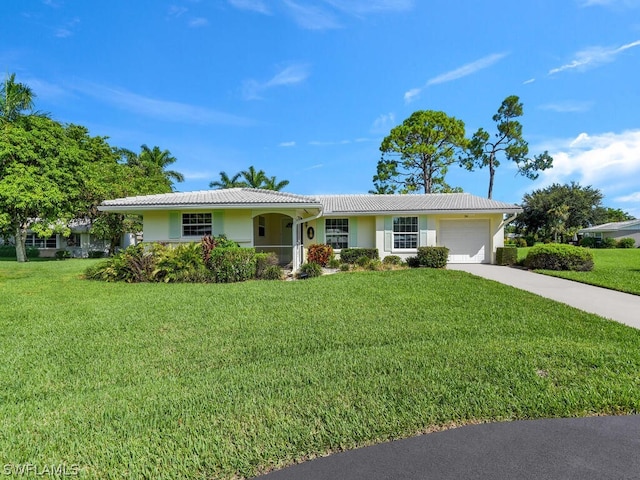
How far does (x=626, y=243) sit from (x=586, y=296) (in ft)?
119

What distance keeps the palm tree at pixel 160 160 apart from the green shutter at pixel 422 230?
29.0 metres

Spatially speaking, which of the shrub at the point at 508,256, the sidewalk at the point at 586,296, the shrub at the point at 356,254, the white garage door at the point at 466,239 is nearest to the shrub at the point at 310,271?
the shrub at the point at 356,254

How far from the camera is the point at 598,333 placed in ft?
18.3

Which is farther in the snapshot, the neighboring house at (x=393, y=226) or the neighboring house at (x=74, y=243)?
the neighboring house at (x=74, y=243)

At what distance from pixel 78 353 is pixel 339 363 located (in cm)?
389

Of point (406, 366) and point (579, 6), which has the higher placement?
point (579, 6)

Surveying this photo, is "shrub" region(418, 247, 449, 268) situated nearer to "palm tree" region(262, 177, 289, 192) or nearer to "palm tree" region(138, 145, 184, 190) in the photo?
"palm tree" region(262, 177, 289, 192)

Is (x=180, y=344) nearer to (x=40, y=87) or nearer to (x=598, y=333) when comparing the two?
(x=598, y=333)

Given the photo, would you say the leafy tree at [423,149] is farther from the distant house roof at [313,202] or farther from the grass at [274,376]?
the grass at [274,376]

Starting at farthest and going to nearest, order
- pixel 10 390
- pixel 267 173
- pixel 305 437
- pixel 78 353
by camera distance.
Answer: pixel 267 173 → pixel 78 353 → pixel 10 390 → pixel 305 437

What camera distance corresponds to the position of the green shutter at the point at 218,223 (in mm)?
14492

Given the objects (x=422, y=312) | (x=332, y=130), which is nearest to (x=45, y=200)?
(x=332, y=130)

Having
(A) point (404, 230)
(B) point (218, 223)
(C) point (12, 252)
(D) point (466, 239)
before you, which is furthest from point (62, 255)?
(D) point (466, 239)

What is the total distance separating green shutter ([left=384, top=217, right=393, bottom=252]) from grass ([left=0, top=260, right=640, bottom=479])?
9.67 m
